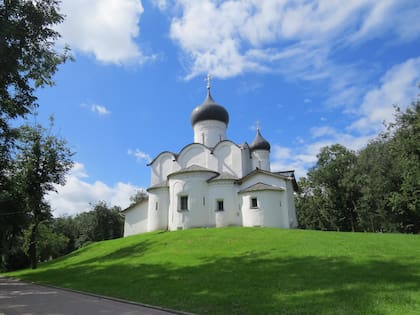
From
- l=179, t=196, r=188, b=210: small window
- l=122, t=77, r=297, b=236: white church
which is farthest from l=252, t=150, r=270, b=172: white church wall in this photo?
l=179, t=196, r=188, b=210: small window

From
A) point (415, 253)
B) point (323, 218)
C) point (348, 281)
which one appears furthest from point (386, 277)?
point (323, 218)

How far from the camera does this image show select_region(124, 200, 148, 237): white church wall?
3372 centimetres

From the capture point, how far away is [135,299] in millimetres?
10273

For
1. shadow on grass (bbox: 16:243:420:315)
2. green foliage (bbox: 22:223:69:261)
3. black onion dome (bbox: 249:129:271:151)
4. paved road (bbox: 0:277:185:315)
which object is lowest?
paved road (bbox: 0:277:185:315)

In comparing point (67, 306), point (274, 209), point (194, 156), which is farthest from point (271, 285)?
point (194, 156)

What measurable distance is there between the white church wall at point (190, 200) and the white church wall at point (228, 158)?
9.46 feet

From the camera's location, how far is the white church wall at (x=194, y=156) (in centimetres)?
3350

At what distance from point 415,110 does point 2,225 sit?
34644mm

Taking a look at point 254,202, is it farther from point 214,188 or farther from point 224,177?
point 214,188

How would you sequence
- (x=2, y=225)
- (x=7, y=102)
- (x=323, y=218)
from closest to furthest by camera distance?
(x=7, y=102) < (x=2, y=225) < (x=323, y=218)

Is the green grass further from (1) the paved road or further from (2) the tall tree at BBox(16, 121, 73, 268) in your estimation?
(2) the tall tree at BBox(16, 121, 73, 268)

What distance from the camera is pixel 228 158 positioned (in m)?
32.4

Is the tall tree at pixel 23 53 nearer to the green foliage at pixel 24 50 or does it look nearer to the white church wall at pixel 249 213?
the green foliage at pixel 24 50

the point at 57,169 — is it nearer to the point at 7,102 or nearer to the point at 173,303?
the point at 7,102
